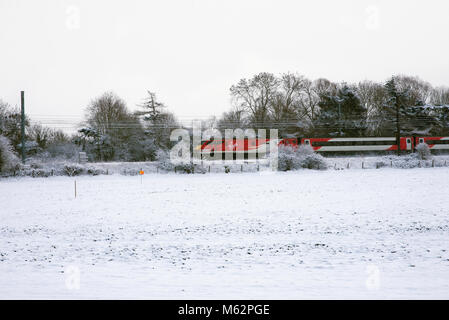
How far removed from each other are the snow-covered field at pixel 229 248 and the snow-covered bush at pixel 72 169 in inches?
679

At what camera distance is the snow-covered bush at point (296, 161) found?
37812mm

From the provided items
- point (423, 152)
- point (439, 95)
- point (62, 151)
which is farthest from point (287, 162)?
point (439, 95)

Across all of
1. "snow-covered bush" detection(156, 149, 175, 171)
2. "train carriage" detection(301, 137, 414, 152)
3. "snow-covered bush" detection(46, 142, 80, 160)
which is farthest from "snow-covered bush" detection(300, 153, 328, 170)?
"snow-covered bush" detection(46, 142, 80, 160)

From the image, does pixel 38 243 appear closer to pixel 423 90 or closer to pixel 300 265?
pixel 300 265

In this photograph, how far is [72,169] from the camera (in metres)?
34.6

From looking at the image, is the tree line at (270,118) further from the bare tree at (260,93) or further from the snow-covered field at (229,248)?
the snow-covered field at (229,248)

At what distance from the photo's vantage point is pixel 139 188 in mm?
24422

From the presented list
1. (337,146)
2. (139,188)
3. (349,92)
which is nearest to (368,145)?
(337,146)

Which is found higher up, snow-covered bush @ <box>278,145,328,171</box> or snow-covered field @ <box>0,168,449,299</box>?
snow-covered bush @ <box>278,145,328,171</box>

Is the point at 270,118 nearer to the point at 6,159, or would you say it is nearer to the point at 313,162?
the point at 313,162

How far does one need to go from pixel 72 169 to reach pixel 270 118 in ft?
119

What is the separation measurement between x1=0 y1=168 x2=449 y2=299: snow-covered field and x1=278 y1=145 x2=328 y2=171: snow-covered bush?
64.5 ft

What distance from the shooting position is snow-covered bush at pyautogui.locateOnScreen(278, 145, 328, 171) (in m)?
37.8

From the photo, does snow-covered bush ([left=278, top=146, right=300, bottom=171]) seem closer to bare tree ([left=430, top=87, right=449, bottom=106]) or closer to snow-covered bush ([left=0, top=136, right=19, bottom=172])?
snow-covered bush ([left=0, top=136, right=19, bottom=172])
